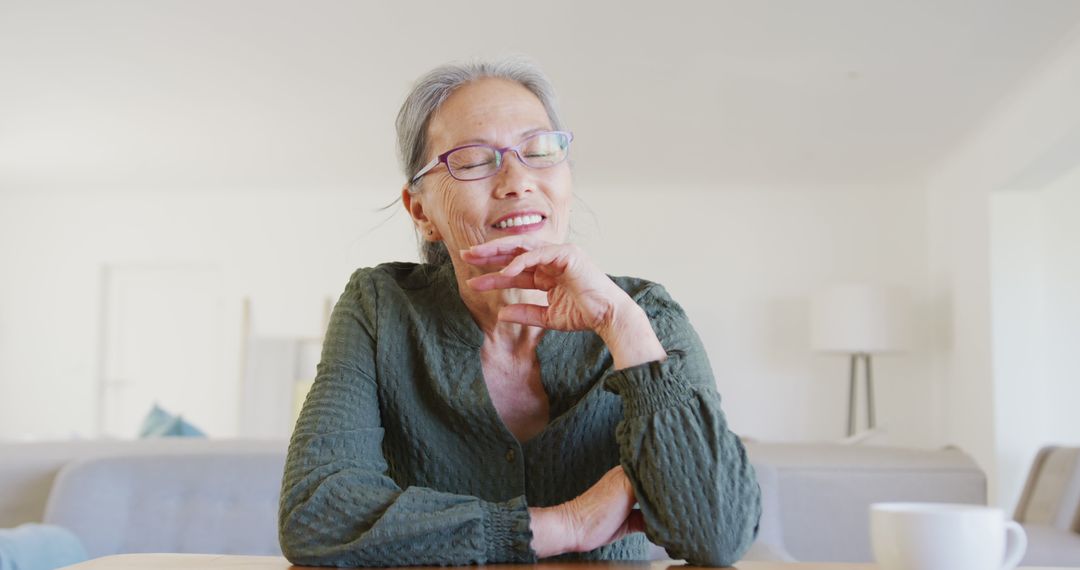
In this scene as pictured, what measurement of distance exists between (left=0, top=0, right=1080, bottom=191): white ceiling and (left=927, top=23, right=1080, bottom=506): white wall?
0.46 ft

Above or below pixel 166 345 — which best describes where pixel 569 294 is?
above

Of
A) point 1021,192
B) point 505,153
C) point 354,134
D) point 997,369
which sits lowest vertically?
point 997,369

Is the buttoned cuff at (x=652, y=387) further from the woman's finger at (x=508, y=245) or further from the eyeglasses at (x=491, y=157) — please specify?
the eyeglasses at (x=491, y=157)

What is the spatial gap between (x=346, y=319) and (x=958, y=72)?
4.57 meters

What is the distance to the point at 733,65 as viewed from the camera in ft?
16.7

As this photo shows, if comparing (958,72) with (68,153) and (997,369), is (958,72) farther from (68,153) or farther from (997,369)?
(68,153)

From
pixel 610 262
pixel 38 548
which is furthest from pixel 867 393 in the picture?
pixel 38 548

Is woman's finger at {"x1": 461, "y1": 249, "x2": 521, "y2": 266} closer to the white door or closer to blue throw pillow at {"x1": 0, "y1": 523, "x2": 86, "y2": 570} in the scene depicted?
blue throw pillow at {"x1": 0, "y1": 523, "x2": 86, "y2": 570}

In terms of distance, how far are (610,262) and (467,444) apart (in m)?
6.93

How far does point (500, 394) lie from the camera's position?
54.5 inches

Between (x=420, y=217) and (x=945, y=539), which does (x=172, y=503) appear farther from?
(x=945, y=539)

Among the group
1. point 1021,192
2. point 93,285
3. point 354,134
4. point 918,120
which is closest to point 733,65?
point 918,120

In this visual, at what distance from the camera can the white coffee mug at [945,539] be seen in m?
0.80

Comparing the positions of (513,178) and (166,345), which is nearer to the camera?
(513,178)
